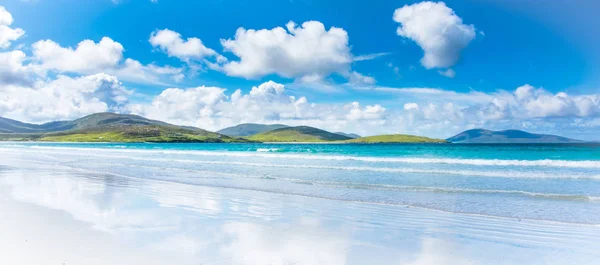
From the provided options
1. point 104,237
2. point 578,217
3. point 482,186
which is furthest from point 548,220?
point 104,237

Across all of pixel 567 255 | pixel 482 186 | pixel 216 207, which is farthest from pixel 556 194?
pixel 216 207

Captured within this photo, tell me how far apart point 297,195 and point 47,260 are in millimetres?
10842

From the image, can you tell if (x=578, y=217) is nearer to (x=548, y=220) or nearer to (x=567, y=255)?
(x=548, y=220)

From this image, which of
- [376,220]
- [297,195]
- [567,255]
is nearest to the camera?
[567,255]

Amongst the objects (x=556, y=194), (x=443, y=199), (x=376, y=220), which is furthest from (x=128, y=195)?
(x=556, y=194)

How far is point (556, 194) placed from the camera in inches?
642

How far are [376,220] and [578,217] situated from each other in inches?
255

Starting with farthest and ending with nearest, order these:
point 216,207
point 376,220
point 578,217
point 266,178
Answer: point 266,178 → point 216,207 → point 578,217 → point 376,220

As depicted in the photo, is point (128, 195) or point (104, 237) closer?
point (104, 237)

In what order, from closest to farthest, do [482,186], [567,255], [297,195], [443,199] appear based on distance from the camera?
[567,255] → [443,199] → [297,195] → [482,186]

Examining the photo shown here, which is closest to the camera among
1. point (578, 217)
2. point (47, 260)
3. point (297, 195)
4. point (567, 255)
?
point (47, 260)

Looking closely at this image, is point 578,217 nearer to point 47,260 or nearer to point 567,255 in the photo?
point 567,255

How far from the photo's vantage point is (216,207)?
12.7 meters

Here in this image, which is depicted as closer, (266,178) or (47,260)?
(47,260)
